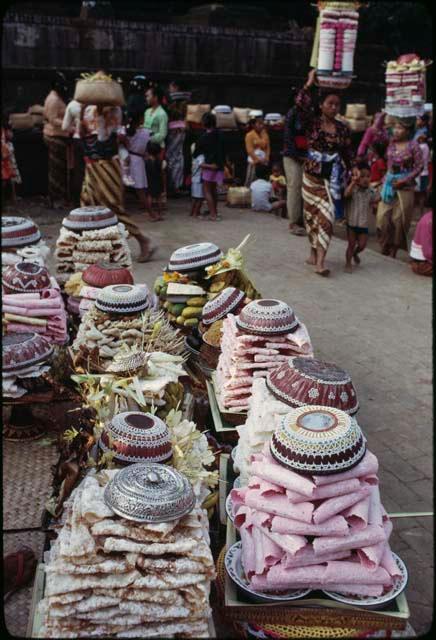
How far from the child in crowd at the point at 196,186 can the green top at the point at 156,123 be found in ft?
2.05

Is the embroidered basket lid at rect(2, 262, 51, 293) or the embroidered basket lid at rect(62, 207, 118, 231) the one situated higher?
the embroidered basket lid at rect(62, 207, 118, 231)

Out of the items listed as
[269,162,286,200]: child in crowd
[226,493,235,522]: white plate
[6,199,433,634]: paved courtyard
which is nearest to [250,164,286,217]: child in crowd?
[6,199,433,634]: paved courtyard

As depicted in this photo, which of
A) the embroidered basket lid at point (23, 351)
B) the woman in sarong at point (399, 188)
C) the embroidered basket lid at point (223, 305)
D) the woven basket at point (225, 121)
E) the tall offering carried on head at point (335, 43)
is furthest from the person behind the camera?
the woven basket at point (225, 121)

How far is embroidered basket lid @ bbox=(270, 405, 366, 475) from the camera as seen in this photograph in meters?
2.30

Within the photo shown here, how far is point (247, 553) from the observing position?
2.41 metres

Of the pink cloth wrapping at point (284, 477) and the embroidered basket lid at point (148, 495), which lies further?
the pink cloth wrapping at point (284, 477)

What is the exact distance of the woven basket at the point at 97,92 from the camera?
22.9ft

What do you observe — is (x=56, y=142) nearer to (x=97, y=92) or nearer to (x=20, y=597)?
(x=97, y=92)

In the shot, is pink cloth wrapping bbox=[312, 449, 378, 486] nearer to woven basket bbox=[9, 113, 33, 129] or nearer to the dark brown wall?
woven basket bbox=[9, 113, 33, 129]

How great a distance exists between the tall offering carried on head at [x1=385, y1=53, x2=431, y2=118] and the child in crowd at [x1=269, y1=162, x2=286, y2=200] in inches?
144

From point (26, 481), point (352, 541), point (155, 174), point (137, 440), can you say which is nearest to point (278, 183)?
point (155, 174)

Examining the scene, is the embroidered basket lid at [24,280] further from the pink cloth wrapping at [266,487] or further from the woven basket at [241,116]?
the woven basket at [241,116]

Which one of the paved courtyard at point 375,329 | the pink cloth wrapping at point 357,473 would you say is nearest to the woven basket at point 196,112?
the paved courtyard at point 375,329

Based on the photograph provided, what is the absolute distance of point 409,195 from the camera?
8.87m
